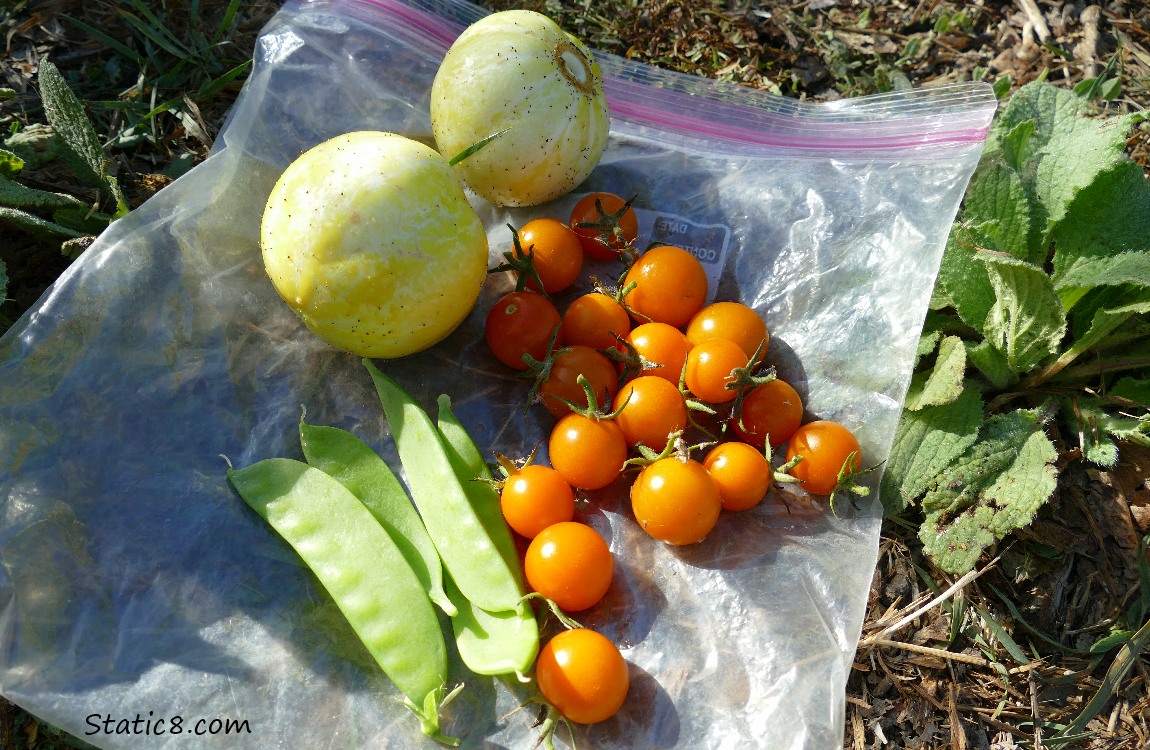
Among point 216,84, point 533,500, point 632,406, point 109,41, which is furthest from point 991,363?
point 109,41

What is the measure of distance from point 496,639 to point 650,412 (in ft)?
2.38

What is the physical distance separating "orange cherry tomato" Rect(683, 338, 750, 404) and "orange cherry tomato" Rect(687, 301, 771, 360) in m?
0.05

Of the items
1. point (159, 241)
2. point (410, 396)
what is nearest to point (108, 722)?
point (410, 396)

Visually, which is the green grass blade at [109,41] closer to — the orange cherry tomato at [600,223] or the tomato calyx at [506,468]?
the orange cherry tomato at [600,223]

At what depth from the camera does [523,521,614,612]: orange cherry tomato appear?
7.00 ft

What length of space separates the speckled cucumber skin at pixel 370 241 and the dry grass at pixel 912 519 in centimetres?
97

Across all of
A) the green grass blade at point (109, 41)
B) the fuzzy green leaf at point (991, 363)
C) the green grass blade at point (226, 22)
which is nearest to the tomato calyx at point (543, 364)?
the fuzzy green leaf at point (991, 363)

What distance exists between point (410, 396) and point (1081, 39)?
316cm

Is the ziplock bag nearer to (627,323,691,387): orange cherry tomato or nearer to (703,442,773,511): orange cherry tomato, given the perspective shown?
(703,442,773,511): orange cherry tomato

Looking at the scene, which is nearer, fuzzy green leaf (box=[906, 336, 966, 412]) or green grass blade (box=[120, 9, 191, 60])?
fuzzy green leaf (box=[906, 336, 966, 412])

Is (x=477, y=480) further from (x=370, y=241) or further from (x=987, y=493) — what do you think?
(x=987, y=493)

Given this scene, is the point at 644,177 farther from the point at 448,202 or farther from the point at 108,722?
the point at 108,722

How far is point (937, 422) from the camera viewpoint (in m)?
2.56

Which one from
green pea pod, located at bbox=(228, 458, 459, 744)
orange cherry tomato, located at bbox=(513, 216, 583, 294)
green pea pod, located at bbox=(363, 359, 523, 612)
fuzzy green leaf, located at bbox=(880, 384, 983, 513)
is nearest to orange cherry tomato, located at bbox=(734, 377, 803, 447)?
fuzzy green leaf, located at bbox=(880, 384, 983, 513)
